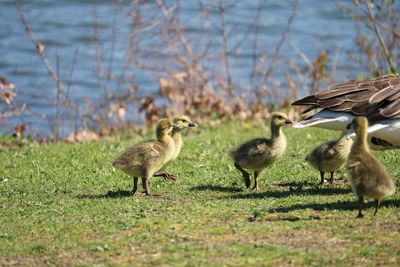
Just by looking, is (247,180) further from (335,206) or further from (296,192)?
(335,206)

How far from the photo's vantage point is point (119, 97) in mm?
18234

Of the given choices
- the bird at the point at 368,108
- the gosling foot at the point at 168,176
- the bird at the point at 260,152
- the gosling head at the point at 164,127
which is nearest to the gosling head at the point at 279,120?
the bird at the point at 260,152

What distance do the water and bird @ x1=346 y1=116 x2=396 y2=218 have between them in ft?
33.2

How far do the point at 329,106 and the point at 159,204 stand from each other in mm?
2249

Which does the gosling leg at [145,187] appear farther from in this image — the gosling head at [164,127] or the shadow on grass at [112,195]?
the gosling head at [164,127]

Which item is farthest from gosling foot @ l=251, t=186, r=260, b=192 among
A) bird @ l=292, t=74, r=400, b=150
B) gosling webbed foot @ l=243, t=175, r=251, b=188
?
bird @ l=292, t=74, r=400, b=150

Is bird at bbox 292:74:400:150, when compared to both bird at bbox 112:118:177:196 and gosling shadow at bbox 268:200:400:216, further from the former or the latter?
bird at bbox 112:118:177:196

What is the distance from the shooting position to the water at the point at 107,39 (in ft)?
71.4

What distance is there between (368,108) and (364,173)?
1.58 meters

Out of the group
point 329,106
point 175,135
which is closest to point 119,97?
point 175,135

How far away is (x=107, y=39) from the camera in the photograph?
81.8ft

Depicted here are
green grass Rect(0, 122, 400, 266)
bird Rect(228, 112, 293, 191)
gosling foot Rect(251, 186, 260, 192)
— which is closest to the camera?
green grass Rect(0, 122, 400, 266)

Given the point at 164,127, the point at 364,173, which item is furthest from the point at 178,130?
the point at 364,173

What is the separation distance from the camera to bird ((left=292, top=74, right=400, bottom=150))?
31.7ft
